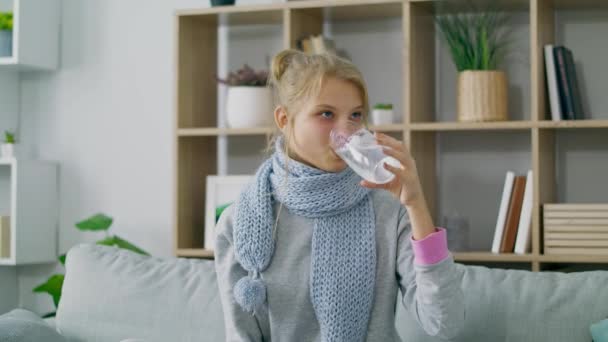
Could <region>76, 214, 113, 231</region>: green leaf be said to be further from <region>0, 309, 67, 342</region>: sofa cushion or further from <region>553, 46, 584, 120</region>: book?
<region>553, 46, 584, 120</region>: book

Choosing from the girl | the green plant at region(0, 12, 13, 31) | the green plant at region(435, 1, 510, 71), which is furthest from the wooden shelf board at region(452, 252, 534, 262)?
the green plant at region(0, 12, 13, 31)

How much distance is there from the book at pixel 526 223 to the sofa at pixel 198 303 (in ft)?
2.04

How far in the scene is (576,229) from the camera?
2586 mm

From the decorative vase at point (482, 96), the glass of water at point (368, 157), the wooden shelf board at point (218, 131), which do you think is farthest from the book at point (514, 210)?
the glass of water at point (368, 157)

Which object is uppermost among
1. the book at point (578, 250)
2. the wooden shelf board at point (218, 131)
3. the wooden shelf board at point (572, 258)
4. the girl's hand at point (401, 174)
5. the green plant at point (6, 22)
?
the green plant at point (6, 22)

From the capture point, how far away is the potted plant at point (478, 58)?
2732mm

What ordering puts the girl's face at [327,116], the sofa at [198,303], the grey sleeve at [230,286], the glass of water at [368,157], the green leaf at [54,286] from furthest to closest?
the green leaf at [54,286] < the sofa at [198,303] < the grey sleeve at [230,286] < the girl's face at [327,116] < the glass of water at [368,157]

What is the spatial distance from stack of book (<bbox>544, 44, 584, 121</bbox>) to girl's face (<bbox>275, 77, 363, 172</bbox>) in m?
1.13

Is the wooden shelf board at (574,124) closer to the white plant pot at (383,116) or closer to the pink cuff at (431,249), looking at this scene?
the white plant pot at (383,116)

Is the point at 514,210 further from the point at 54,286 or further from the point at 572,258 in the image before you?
the point at 54,286

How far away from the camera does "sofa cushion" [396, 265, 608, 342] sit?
6.20ft

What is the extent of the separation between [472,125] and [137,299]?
1.12 m

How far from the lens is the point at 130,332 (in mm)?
2162

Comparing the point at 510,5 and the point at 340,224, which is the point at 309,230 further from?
the point at 510,5
